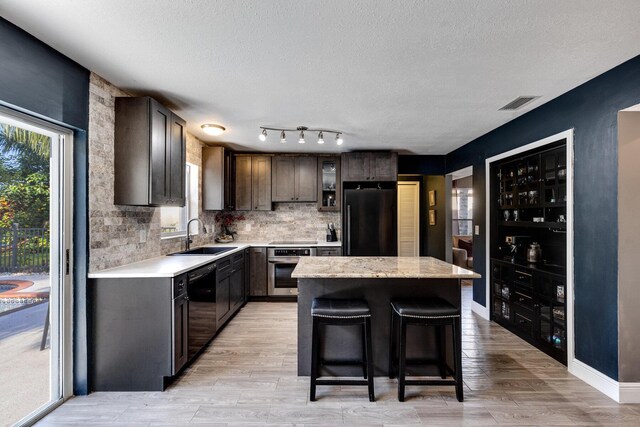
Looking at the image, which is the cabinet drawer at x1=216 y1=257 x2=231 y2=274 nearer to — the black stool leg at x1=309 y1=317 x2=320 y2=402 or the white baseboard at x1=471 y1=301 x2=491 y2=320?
the black stool leg at x1=309 y1=317 x2=320 y2=402

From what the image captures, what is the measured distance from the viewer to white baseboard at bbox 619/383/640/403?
225 cm

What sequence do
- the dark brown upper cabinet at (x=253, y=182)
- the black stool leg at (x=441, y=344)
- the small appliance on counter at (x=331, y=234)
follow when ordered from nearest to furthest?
the black stool leg at (x=441, y=344), the dark brown upper cabinet at (x=253, y=182), the small appliance on counter at (x=331, y=234)

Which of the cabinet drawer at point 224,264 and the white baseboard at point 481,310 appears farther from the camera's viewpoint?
the white baseboard at point 481,310

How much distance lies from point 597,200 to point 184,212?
14.6 ft

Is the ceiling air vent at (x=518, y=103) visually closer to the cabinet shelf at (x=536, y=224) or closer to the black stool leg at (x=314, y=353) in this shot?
the cabinet shelf at (x=536, y=224)

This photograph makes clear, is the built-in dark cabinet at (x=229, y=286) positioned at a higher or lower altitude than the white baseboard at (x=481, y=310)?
higher

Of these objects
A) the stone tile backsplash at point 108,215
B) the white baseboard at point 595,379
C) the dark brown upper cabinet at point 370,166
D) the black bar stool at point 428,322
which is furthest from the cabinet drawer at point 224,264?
the white baseboard at point 595,379

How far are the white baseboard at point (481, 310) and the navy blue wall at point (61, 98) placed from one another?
4.24 metres

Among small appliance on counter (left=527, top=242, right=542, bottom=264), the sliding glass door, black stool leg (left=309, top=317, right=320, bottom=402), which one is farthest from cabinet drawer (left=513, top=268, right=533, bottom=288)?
the sliding glass door

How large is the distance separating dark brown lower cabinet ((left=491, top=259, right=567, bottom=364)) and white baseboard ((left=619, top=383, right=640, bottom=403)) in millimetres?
552

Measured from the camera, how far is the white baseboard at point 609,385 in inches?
88.4

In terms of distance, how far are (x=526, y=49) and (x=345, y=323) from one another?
216cm

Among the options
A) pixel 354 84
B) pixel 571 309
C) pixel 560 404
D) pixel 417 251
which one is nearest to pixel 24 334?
pixel 354 84

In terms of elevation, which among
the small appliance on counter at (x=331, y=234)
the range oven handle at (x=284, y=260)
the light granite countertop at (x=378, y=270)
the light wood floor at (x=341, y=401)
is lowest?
the light wood floor at (x=341, y=401)
